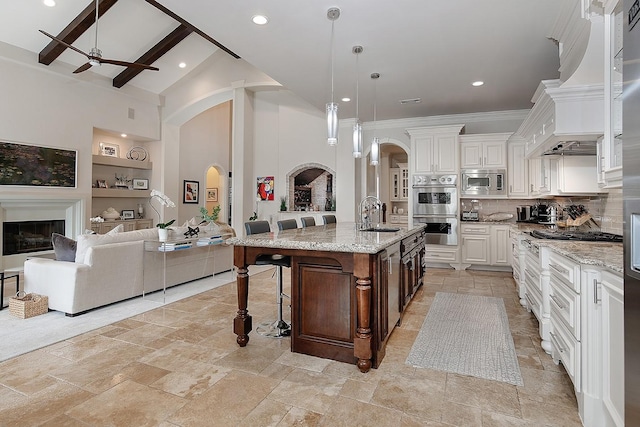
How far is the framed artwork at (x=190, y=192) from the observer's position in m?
9.14

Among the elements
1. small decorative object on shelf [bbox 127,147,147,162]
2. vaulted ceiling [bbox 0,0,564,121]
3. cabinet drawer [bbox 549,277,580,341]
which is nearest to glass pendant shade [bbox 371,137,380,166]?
vaulted ceiling [bbox 0,0,564,121]

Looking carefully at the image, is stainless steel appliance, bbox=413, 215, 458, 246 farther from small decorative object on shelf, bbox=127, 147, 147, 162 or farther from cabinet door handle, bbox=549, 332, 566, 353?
small decorative object on shelf, bbox=127, 147, 147, 162

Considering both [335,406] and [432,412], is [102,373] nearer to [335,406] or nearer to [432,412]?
[335,406]

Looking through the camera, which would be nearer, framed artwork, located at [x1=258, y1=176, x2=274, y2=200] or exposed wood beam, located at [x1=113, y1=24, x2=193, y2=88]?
exposed wood beam, located at [x1=113, y1=24, x2=193, y2=88]

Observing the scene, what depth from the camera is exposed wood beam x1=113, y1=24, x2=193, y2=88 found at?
22.9ft

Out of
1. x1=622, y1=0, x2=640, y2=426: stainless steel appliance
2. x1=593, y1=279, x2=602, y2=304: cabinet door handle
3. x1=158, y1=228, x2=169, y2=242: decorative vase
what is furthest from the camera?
x1=158, y1=228, x2=169, y2=242: decorative vase

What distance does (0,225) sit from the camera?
5.82 m

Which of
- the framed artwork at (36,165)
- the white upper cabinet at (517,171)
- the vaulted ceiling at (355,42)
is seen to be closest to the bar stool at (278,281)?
the vaulted ceiling at (355,42)

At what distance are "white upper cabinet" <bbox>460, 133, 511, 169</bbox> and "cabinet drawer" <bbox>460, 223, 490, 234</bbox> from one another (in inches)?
41.0

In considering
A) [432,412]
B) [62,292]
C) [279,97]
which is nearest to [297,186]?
[279,97]

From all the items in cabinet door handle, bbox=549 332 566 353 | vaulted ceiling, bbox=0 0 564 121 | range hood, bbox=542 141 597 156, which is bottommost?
Answer: cabinet door handle, bbox=549 332 566 353

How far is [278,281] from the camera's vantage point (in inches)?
124

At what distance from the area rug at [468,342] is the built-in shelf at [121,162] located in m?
7.32

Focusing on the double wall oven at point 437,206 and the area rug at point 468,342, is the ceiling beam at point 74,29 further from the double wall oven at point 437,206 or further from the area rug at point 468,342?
the area rug at point 468,342
